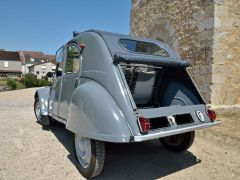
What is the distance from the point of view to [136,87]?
4.07 metres

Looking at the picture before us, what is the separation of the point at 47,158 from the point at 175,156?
204 cm

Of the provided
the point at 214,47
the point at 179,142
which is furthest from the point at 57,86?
the point at 214,47

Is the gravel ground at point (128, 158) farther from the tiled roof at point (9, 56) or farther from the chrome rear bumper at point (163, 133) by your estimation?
the tiled roof at point (9, 56)

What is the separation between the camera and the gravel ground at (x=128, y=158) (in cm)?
344

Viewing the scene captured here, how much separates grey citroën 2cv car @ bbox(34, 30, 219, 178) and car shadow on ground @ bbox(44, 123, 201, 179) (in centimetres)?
24

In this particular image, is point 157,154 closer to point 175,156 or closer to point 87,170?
point 175,156

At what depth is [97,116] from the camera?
301cm

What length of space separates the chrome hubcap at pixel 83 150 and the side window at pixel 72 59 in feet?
3.76

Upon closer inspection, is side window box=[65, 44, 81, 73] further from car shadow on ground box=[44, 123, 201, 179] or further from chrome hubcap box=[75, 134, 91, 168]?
car shadow on ground box=[44, 123, 201, 179]

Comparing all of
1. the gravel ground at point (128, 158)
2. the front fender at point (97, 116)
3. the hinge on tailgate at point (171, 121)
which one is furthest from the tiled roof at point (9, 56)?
the hinge on tailgate at point (171, 121)

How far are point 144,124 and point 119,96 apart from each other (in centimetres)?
46

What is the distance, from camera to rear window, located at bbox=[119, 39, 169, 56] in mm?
3797

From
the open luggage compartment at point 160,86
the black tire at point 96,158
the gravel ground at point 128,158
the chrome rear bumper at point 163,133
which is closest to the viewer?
the chrome rear bumper at point 163,133

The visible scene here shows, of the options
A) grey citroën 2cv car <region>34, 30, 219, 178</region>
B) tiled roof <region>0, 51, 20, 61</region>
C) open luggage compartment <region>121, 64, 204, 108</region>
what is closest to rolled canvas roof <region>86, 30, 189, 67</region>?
grey citroën 2cv car <region>34, 30, 219, 178</region>
